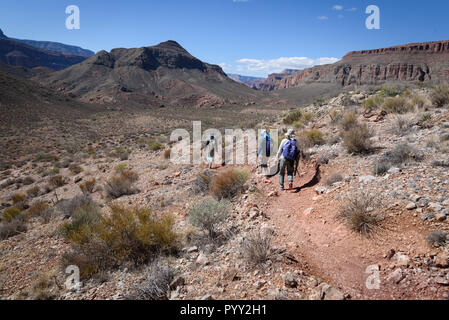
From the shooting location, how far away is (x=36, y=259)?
4.73 meters

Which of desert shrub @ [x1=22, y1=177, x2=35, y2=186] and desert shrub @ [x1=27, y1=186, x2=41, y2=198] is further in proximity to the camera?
desert shrub @ [x1=22, y1=177, x2=35, y2=186]

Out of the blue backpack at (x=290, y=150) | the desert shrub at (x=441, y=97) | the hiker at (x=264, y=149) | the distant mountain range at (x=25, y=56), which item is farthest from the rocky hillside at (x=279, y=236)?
the distant mountain range at (x=25, y=56)

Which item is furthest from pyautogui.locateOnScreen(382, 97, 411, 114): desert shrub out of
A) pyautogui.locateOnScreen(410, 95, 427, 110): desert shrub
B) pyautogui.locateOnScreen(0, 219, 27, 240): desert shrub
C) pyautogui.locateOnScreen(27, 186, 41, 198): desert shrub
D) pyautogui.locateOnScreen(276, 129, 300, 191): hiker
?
pyautogui.locateOnScreen(27, 186, 41, 198): desert shrub

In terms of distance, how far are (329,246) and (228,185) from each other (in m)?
3.07

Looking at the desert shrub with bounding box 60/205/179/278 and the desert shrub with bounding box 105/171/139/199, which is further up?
the desert shrub with bounding box 60/205/179/278

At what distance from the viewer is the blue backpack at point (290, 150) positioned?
17.7 ft

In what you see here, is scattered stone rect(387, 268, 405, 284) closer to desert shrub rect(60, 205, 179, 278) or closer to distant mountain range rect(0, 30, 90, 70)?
desert shrub rect(60, 205, 179, 278)

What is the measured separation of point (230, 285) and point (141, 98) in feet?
235

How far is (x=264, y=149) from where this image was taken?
277 inches

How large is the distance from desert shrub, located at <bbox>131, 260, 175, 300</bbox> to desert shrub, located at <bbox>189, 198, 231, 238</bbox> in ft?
3.88

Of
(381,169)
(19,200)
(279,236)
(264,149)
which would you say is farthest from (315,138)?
(19,200)

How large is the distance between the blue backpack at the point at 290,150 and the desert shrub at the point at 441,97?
6.52 meters

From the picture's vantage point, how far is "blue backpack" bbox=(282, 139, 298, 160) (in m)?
5.40

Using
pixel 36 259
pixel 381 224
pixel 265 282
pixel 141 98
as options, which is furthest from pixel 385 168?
pixel 141 98
